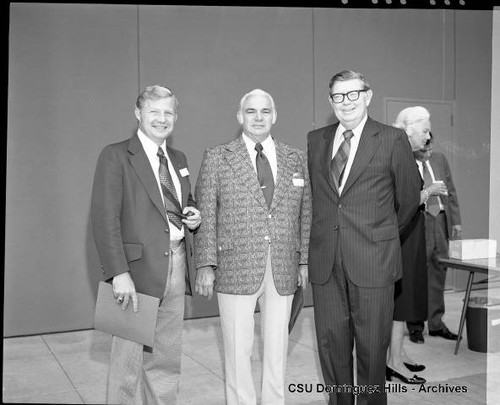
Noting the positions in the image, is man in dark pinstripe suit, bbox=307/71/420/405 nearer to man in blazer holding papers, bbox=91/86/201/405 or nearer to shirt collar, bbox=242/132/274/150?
shirt collar, bbox=242/132/274/150

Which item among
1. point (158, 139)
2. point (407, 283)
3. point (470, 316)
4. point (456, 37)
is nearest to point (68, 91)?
point (158, 139)

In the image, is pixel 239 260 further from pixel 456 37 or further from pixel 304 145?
pixel 456 37

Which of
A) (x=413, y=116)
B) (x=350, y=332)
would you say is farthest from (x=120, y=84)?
(x=350, y=332)

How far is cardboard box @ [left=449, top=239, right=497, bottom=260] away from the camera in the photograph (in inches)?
153

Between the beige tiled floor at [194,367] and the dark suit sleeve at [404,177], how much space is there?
4.05 feet

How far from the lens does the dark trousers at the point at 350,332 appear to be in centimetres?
248

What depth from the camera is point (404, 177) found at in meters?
2.52

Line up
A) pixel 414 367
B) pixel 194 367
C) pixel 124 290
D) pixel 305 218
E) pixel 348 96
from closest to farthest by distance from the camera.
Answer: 1. pixel 124 290
2. pixel 348 96
3. pixel 305 218
4. pixel 414 367
5. pixel 194 367

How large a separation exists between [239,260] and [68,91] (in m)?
2.98

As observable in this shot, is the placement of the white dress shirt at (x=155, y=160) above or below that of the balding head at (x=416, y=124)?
below

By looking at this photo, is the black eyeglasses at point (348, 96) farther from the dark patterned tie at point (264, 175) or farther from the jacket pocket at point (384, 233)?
the jacket pocket at point (384, 233)

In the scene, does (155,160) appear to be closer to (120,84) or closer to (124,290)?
(124,290)

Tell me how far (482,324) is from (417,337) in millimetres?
558

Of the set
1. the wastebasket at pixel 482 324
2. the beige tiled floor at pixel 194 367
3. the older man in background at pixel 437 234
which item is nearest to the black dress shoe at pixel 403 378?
the beige tiled floor at pixel 194 367
